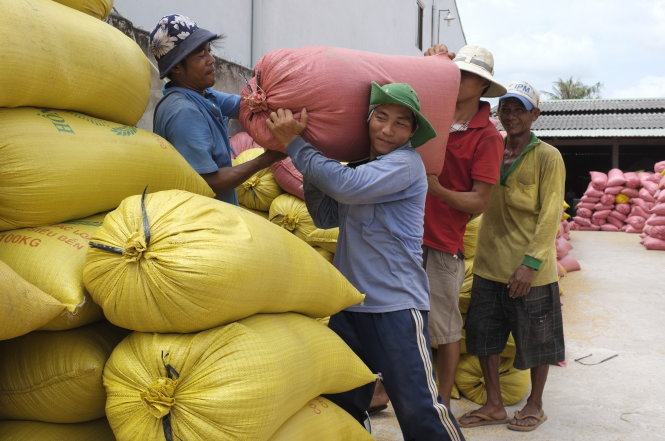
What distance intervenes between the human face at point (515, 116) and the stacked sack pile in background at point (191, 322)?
190 centimetres

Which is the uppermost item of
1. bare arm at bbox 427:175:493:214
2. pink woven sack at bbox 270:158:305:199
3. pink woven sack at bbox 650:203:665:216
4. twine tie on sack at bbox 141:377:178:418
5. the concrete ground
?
bare arm at bbox 427:175:493:214

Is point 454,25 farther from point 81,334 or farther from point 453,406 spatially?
point 81,334

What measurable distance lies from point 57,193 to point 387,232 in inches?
42.2

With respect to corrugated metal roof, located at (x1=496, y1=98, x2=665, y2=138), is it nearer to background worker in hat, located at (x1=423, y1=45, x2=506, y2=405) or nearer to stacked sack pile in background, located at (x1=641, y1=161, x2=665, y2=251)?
stacked sack pile in background, located at (x1=641, y1=161, x2=665, y2=251)

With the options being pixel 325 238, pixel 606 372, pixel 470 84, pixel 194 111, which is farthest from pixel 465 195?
pixel 606 372

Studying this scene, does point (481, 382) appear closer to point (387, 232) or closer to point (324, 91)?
point (387, 232)

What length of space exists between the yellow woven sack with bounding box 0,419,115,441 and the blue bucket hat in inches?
55.8

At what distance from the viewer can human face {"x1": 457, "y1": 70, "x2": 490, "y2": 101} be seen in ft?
9.49

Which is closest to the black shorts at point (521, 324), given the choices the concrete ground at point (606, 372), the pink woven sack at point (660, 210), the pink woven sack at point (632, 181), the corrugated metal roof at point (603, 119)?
the concrete ground at point (606, 372)

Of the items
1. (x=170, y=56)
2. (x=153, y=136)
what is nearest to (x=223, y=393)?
(x=153, y=136)

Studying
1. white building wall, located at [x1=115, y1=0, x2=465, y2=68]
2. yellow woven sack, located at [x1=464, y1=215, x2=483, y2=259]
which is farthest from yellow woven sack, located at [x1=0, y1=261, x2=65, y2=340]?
white building wall, located at [x1=115, y1=0, x2=465, y2=68]

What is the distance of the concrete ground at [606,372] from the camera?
3258 mm

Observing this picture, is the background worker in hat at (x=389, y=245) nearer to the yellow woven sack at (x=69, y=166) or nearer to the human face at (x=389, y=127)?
the human face at (x=389, y=127)

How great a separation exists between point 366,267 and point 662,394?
2.53m
